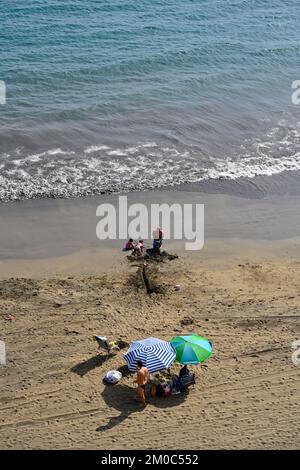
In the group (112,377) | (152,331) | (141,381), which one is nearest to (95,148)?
(152,331)

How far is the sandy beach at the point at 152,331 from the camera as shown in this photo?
13102mm

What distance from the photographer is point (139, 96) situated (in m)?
30.7

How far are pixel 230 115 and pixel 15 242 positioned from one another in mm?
14794

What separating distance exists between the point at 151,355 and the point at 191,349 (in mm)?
1014

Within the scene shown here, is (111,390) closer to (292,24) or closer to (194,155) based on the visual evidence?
(194,155)

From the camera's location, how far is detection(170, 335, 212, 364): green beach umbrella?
14094 millimetres

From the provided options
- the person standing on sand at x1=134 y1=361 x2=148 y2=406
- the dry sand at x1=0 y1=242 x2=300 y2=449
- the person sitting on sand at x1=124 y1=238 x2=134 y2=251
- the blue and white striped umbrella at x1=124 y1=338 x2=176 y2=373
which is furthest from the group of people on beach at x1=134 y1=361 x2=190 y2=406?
the person sitting on sand at x1=124 y1=238 x2=134 y2=251

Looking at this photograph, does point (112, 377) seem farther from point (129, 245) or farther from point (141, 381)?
point (129, 245)

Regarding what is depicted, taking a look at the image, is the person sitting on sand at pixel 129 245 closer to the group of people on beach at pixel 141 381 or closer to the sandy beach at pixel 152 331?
the sandy beach at pixel 152 331

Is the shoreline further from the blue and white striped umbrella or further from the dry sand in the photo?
the blue and white striped umbrella

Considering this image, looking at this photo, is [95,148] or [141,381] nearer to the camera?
[141,381]

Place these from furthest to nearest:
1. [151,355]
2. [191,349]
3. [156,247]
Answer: [156,247]
[191,349]
[151,355]

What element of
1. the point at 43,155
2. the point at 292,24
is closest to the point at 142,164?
the point at 43,155

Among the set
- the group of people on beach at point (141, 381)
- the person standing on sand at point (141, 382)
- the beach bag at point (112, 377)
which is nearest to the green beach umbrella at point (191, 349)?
the group of people on beach at point (141, 381)
